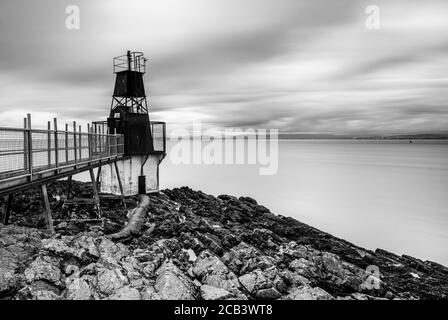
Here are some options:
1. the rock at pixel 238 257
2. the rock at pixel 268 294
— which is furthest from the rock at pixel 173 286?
the rock at pixel 238 257

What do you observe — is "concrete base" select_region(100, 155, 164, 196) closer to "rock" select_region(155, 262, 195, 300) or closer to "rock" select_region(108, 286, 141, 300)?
"rock" select_region(155, 262, 195, 300)

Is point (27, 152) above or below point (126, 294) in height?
above

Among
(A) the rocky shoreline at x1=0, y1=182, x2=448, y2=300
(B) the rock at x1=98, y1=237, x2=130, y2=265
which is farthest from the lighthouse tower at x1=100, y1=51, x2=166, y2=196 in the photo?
(B) the rock at x1=98, y1=237, x2=130, y2=265

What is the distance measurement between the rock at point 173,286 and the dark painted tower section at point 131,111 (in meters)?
13.6

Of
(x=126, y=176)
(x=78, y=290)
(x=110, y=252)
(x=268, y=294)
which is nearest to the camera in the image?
(x=78, y=290)

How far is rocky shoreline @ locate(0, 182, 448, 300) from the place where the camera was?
24.0 feet

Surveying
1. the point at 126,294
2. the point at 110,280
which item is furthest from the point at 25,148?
the point at 126,294

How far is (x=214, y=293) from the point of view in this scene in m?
7.69

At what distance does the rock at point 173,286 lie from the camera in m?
7.42

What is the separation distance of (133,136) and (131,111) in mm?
2085

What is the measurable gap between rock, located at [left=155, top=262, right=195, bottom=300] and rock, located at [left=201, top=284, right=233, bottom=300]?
27 cm

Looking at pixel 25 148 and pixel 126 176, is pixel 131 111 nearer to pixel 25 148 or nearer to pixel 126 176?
pixel 126 176

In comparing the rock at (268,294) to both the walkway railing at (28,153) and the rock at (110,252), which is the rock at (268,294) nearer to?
the rock at (110,252)

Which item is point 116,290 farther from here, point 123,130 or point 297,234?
point 123,130
